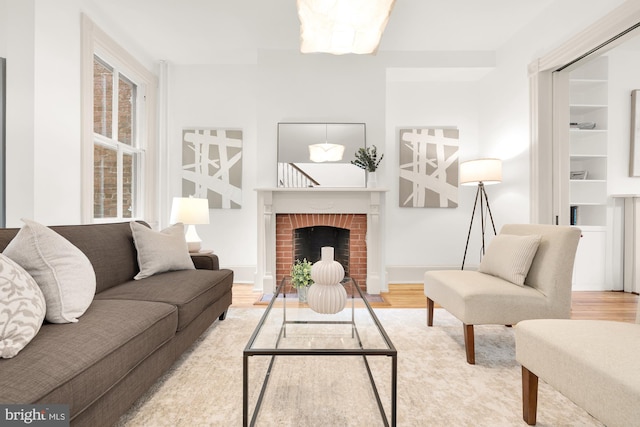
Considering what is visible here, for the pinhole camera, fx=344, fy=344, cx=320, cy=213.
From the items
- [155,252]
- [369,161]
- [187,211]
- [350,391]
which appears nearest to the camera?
[350,391]

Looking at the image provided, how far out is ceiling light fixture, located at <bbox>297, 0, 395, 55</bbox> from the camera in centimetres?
206

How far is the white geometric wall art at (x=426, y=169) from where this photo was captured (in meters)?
4.53

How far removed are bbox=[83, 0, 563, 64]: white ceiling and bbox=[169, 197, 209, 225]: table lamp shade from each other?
1.86 m

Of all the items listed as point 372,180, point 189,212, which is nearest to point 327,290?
point 189,212

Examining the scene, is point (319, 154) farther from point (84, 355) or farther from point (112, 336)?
point (84, 355)

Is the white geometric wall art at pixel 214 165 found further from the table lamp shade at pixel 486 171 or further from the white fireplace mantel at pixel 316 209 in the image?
the table lamp shade at pixel 486 171

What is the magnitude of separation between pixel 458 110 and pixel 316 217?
240 centimetres

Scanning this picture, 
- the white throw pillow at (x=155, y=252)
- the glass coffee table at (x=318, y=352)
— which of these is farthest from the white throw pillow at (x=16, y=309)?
the white throw pillow at (x=155, y=252)

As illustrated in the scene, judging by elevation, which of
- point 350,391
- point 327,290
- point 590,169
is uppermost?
point 590,169

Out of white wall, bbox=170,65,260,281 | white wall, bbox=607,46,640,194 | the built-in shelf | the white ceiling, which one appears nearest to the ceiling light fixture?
the white ceiling

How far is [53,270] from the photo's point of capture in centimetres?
149

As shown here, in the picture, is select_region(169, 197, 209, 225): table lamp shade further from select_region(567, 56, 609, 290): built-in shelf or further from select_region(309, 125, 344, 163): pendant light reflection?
select_region(567, 56, 609, 290): built-in shelf

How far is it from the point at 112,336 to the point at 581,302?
4067 mm

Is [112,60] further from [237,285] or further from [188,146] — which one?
[237,285]
